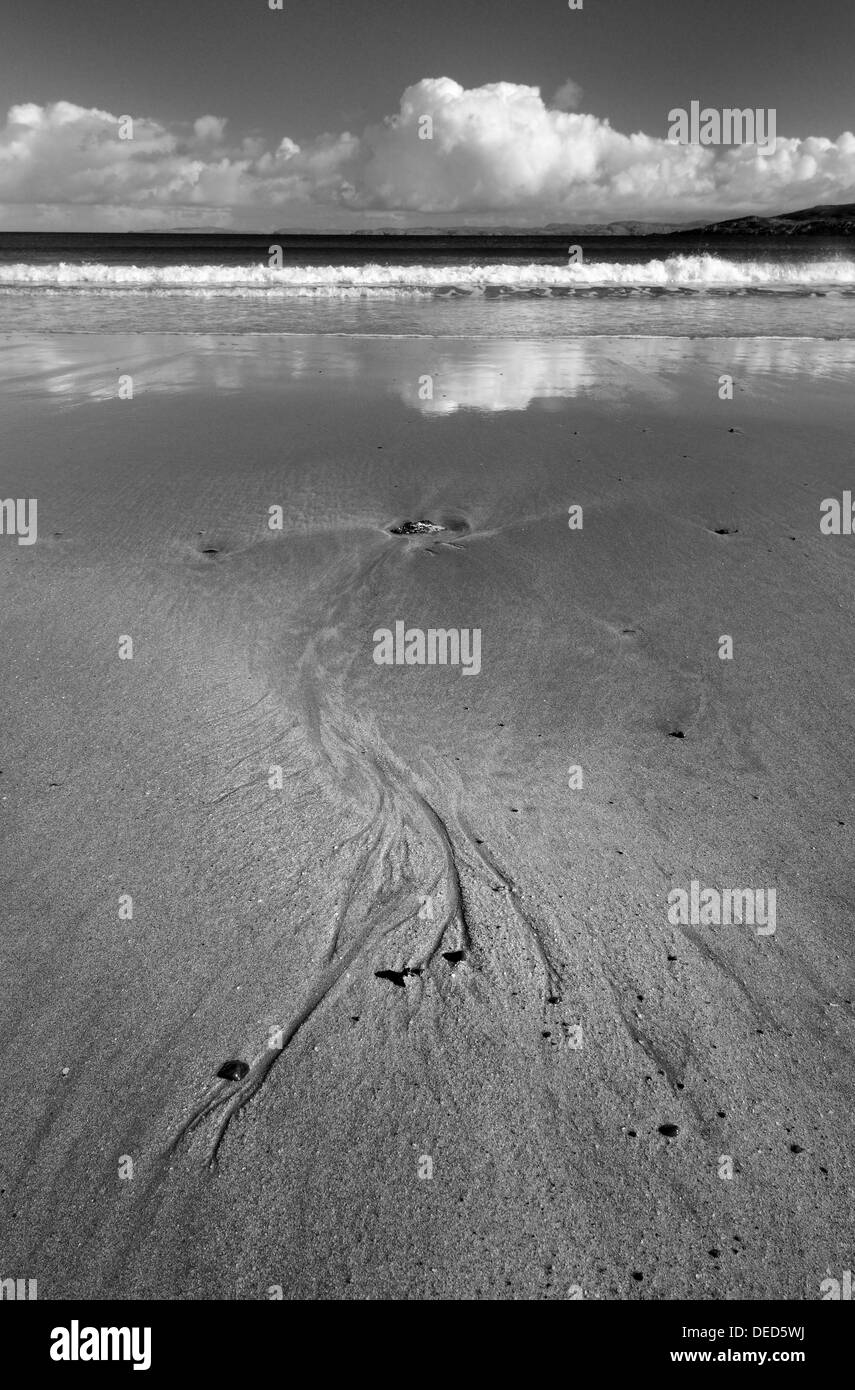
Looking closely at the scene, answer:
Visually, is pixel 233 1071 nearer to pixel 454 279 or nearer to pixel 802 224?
pixel 454 279

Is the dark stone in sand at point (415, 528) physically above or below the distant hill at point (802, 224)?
below

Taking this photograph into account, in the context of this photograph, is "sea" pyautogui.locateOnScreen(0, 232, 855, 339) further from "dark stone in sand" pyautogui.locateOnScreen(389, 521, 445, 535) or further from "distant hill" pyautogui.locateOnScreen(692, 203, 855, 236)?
"distant hill" pyautogui.locateOnScreen(692, 203, 855, 236)

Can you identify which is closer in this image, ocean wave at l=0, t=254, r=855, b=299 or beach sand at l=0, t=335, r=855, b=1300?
beach sand at l=0, t=335, r=855, b=1300

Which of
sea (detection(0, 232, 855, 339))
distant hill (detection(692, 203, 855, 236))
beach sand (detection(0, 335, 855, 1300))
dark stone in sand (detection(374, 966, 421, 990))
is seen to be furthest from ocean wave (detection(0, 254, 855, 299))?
distant hill (detection(692, 203, 855, 236))

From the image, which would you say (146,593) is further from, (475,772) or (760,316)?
(760,316)

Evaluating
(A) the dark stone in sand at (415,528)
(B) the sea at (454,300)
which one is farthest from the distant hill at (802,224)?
(A) the dark stone in sand at (415,528)

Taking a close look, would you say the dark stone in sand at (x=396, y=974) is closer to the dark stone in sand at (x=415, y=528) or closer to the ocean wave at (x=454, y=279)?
the dark stone in sand at (x=415, y=528)
